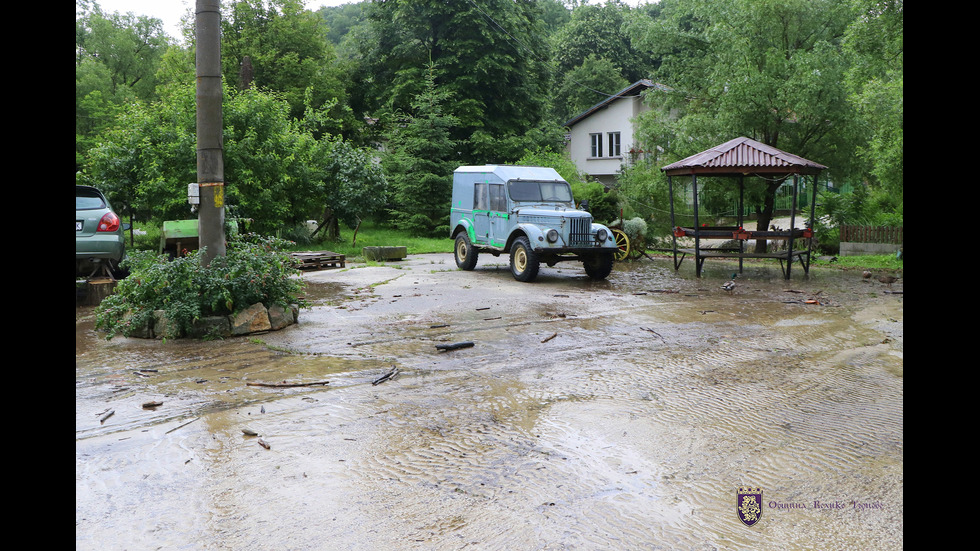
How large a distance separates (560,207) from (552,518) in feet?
40.8

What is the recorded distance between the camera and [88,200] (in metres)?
11.2

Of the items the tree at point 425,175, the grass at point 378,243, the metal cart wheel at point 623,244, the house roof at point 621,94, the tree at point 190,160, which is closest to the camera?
the tree at point 190,160

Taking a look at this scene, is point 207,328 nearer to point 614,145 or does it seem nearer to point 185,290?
point 185,290

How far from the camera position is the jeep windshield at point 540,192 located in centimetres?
1572

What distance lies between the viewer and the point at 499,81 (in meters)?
35.0

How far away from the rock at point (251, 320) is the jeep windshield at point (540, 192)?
303 inches

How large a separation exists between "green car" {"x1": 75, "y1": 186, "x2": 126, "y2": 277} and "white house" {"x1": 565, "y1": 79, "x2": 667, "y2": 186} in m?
33.1

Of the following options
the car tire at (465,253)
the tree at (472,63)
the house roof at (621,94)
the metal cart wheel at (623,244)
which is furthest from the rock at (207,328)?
the house roof at (621,94)

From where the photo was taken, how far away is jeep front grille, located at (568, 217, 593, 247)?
14844 millimetres

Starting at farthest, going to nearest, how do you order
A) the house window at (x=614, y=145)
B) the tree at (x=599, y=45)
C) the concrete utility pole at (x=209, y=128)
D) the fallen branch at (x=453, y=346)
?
the tree at (x=599, y=45)
the house window at (x=614, y=145)
the concrete utility pole at (x=209, y=128)
the fallen branch at (x=453, y=346)

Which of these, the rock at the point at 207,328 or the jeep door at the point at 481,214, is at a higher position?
the jeep door at the point at 481,214

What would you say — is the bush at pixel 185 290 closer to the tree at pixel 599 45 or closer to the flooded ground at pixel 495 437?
the flooded ground at pixel 495 437
